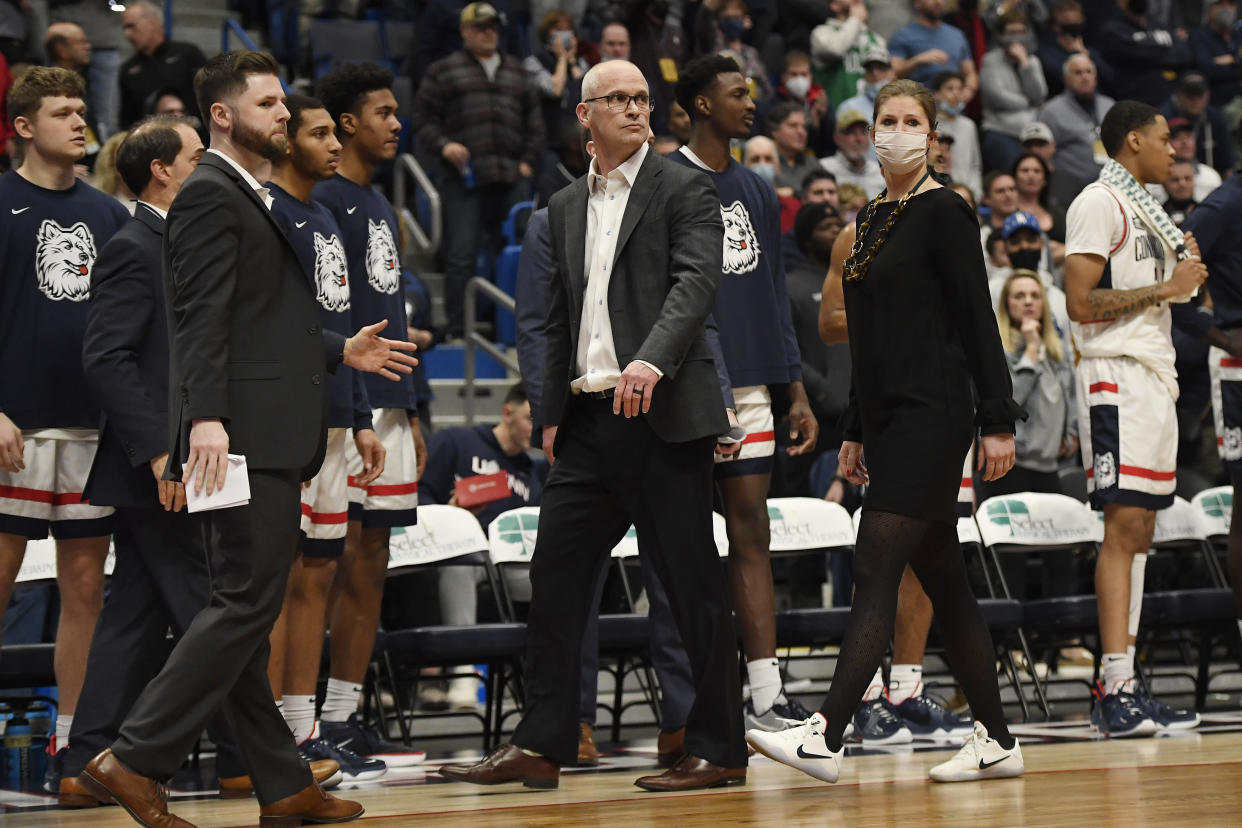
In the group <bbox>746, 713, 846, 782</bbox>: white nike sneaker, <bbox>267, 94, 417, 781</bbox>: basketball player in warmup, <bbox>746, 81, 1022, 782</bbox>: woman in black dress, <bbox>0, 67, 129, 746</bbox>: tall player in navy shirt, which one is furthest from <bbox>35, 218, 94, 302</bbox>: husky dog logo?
<bbox>746, 713, 846, 782</bbox>: white nike sneaker

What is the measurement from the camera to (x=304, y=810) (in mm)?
4125

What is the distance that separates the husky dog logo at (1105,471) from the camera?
6.21 meters

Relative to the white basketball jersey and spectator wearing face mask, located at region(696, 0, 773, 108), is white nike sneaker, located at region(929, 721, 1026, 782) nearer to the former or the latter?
the white basketball jersey

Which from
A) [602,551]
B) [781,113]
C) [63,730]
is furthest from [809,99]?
[63,730]

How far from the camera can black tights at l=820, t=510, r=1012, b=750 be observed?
455cm

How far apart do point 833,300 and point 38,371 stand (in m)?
2.61

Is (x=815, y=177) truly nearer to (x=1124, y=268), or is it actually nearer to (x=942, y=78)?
(x=942, y=78)

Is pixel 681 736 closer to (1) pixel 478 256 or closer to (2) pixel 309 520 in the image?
(2) pixel 309 520

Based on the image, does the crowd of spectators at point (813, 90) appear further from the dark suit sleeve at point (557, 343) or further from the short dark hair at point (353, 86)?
the dark suit sleeve at point (557, 343)

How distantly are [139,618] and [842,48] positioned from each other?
8.63 metres

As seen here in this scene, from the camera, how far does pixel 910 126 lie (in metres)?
4.86

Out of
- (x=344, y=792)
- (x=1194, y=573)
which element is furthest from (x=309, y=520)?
(x=1194, y=573)

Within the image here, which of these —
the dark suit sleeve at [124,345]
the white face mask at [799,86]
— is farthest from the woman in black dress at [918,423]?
the white face mask at [799,86]

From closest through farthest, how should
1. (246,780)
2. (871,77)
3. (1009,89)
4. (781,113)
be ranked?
(246,780)
(781,113)
(871,77)
(1009,89)
